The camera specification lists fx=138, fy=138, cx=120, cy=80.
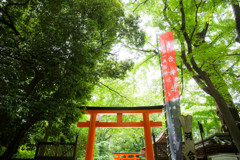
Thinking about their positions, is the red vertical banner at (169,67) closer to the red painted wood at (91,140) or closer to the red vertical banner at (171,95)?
the red vertical banner at (171,95)

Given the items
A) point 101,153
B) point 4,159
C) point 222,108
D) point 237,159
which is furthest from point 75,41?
point 101,153

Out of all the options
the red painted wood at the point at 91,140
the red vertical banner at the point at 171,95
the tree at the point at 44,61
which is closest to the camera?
the tree at the point at 44,61

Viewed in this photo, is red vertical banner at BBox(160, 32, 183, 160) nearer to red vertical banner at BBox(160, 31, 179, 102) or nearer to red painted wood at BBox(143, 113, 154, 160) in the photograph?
red vertical banner at BBox(160, 31, 179, 102)

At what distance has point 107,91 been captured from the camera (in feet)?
33.9

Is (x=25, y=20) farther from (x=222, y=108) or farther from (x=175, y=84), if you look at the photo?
(x=222, y=108)

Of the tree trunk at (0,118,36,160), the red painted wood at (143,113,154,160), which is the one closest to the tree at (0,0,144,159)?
the tree trunk at (0,118,36,160)

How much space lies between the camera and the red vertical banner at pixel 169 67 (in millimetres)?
5336

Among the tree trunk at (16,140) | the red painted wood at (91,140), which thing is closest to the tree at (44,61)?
the tree trunk at (16,140)

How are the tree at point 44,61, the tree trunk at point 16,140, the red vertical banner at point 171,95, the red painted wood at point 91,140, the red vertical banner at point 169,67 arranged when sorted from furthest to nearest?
the red painted wood at point 91,140, the red vertical banner at point 169,67, the red vertical banner at point 171,95, the tree trunk at point 16,140, the tree at point 44,61

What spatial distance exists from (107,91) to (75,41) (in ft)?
19.4

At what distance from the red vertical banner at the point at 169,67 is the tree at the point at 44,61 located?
2861mm

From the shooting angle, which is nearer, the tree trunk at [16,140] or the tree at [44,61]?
the tree at [44,61]

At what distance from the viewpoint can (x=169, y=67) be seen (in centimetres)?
587

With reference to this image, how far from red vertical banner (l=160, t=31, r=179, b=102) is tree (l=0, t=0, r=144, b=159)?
2861 millimetres
